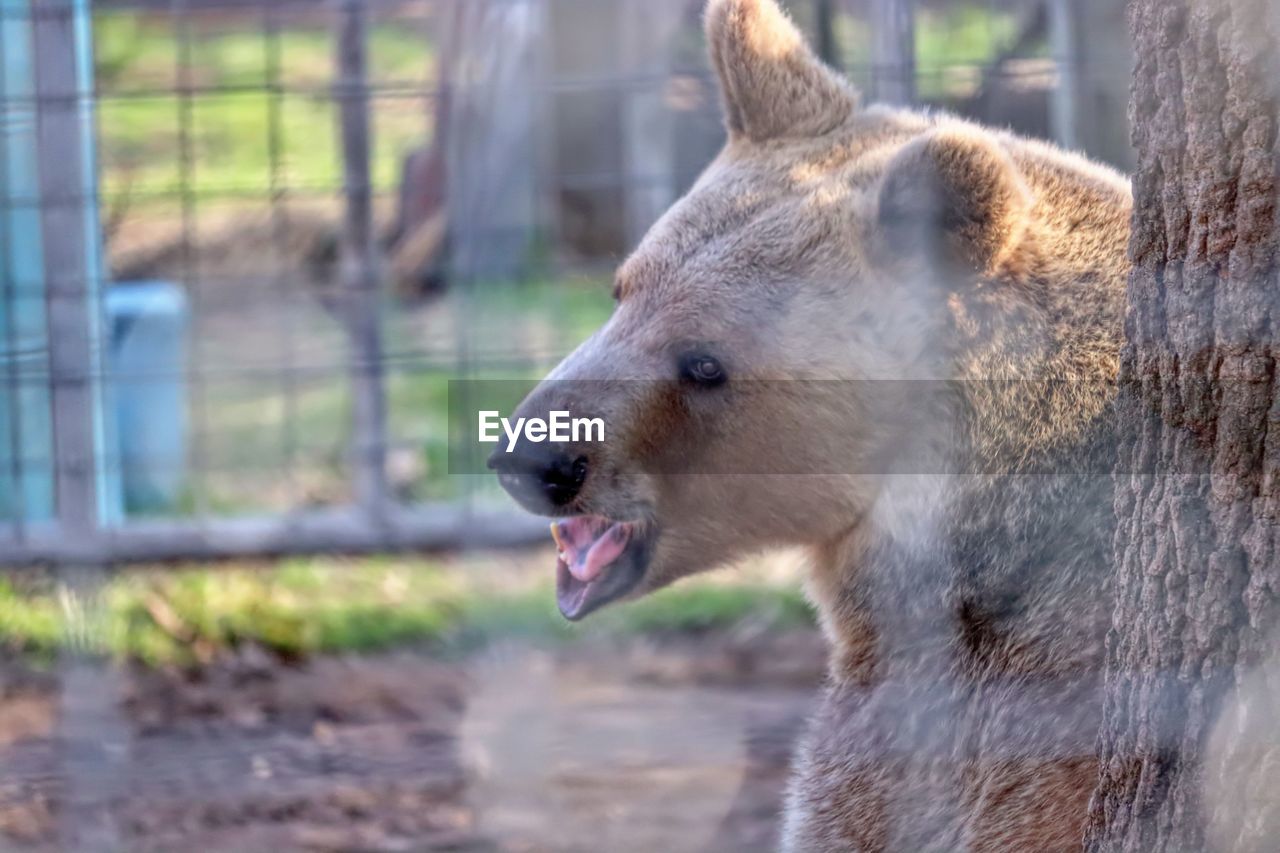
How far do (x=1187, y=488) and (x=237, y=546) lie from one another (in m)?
3.67

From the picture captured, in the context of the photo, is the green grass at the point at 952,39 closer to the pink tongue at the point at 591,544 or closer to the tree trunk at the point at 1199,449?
the pink tongue at the point at 591,544

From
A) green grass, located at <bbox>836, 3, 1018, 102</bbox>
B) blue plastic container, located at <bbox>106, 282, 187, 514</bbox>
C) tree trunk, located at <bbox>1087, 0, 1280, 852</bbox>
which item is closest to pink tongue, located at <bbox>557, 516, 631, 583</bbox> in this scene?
tree trunk, located at <bbox>1087, 0, 1280, 852</bbox>

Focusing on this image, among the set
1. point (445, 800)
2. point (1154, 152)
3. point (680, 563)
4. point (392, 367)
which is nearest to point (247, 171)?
point (392, 367)

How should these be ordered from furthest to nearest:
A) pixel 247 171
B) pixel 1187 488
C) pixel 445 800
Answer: pixel 247 171 < pixel 445 800 < pixel 1187 488

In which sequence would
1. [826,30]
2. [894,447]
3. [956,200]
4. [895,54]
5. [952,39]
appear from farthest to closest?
[952,39] < [826,30] < [895,54] < [894,447] < [956,200]

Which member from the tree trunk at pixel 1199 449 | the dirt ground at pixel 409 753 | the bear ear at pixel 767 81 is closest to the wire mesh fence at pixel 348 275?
the dirt ground at pixel 409 753

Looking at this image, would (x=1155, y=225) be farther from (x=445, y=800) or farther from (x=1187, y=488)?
(x=445, y=800)

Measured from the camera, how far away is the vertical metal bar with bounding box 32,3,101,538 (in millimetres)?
4605

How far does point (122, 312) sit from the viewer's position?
18.8 feet

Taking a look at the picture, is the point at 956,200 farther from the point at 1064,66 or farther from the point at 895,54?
the point at 1064,66

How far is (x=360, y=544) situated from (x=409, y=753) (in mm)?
1222

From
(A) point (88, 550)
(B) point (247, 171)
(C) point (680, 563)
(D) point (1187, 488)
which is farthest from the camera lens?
(B) point (247, 171)

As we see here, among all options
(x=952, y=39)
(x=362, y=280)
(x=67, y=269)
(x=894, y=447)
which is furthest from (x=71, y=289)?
(x=952, y=39)

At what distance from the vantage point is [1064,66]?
505cm
